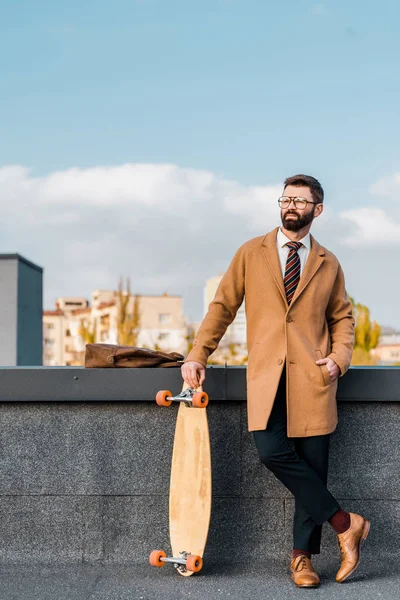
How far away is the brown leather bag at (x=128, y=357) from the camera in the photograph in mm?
4762

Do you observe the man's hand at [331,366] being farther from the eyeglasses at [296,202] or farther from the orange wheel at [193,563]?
the orange wheel at [193,563]

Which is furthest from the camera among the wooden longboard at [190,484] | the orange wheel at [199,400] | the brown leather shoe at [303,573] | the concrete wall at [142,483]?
the concrete wall at [142,483]

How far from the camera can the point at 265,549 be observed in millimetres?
4855

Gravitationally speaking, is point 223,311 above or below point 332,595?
above

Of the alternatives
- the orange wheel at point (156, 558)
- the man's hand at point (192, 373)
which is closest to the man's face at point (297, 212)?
the man's hand at point (192, 373)

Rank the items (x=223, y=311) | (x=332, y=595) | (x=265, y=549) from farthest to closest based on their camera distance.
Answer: (x=265, y=549) → (x=223, y=311) → (x=332, y=595)

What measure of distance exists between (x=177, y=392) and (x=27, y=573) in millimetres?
1331

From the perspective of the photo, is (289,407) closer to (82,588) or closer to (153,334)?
(82,588)

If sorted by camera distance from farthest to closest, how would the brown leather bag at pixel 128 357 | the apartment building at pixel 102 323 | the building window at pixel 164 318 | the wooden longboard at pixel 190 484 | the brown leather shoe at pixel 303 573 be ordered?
the building window at pixel 164 318 → the apartment building at pixel 102 323 → the brown leather bag at pixel 128 357 → the wooden longboard at pixel 190 484 → the brown leather shoe at pixel 303 573

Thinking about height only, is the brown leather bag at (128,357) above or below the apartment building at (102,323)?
below

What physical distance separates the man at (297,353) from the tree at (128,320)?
5968 cm

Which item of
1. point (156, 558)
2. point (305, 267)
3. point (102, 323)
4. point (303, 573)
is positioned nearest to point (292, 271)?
point (305, 267)

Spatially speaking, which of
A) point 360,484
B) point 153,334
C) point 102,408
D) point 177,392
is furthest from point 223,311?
point 153,334

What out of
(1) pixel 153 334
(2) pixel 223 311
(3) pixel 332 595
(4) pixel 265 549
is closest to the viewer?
(3) pixel 332 595
